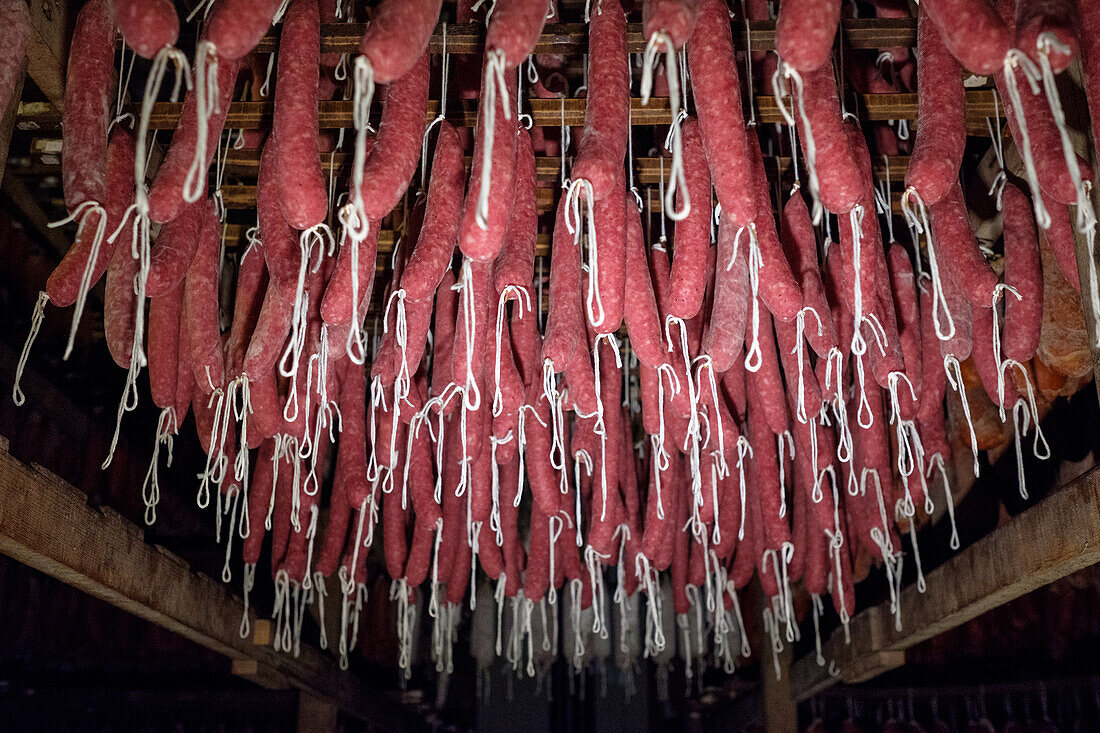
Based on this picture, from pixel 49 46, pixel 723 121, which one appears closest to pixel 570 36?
pixel 723 121

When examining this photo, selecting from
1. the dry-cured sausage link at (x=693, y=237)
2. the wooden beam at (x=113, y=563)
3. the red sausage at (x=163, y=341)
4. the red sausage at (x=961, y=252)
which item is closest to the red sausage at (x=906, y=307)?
the red sausage at (x=961, y=252)

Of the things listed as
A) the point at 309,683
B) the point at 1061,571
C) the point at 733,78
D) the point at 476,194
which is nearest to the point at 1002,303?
the point at 1061,571

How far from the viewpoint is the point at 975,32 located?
2.17 m

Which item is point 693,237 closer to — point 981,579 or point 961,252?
point 961,252

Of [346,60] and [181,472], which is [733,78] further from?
[181,472]

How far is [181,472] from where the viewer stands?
6500 mm

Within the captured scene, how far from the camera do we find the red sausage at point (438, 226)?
9.27ft

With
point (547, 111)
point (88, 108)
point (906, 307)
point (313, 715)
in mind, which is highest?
point (547, 111)

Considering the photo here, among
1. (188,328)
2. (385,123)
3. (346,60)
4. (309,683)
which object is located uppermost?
(346,60)

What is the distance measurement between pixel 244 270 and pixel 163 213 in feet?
4.11

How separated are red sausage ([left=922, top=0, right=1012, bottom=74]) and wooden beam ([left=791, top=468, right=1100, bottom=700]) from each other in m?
1.49

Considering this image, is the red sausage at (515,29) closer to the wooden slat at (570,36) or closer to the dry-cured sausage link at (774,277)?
the wooden slat at (570,36)

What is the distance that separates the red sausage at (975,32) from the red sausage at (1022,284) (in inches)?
49.6

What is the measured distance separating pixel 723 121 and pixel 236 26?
128 cm
